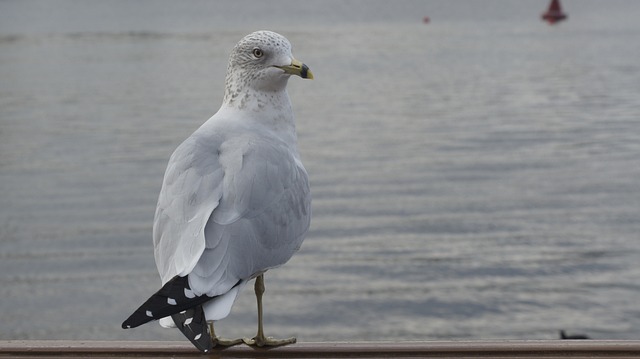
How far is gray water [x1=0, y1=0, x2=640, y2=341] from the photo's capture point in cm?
1140

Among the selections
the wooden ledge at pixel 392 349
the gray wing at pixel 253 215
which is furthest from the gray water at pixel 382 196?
the wooden ledge at pixel 392 349

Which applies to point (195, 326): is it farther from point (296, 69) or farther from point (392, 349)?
point (296, 69)

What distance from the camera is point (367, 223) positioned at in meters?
14.4

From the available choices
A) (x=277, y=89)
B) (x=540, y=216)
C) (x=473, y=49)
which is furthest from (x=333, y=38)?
(x=277, y=89)

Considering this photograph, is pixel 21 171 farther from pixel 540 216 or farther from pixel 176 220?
pixel 176 220

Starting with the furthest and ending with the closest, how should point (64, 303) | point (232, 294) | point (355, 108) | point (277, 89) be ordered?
point (355, 108)
point (64, 303)
point (277, 89)
point (232, 294)

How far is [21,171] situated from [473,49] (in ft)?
91.9

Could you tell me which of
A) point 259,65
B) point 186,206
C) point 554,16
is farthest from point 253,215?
point 554,16

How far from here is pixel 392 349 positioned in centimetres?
339

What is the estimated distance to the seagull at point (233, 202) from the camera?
10.2ft

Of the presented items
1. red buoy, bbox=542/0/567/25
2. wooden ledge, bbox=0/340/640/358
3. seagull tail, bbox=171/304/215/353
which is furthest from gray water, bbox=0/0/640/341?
red buoy, bbox=542/0/567/25

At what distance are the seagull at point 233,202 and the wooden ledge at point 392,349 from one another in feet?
0.72

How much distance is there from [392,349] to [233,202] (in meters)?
0.68

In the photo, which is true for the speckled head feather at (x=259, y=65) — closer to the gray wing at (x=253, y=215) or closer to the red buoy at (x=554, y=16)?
the gray wing at (x=253, y=215)
